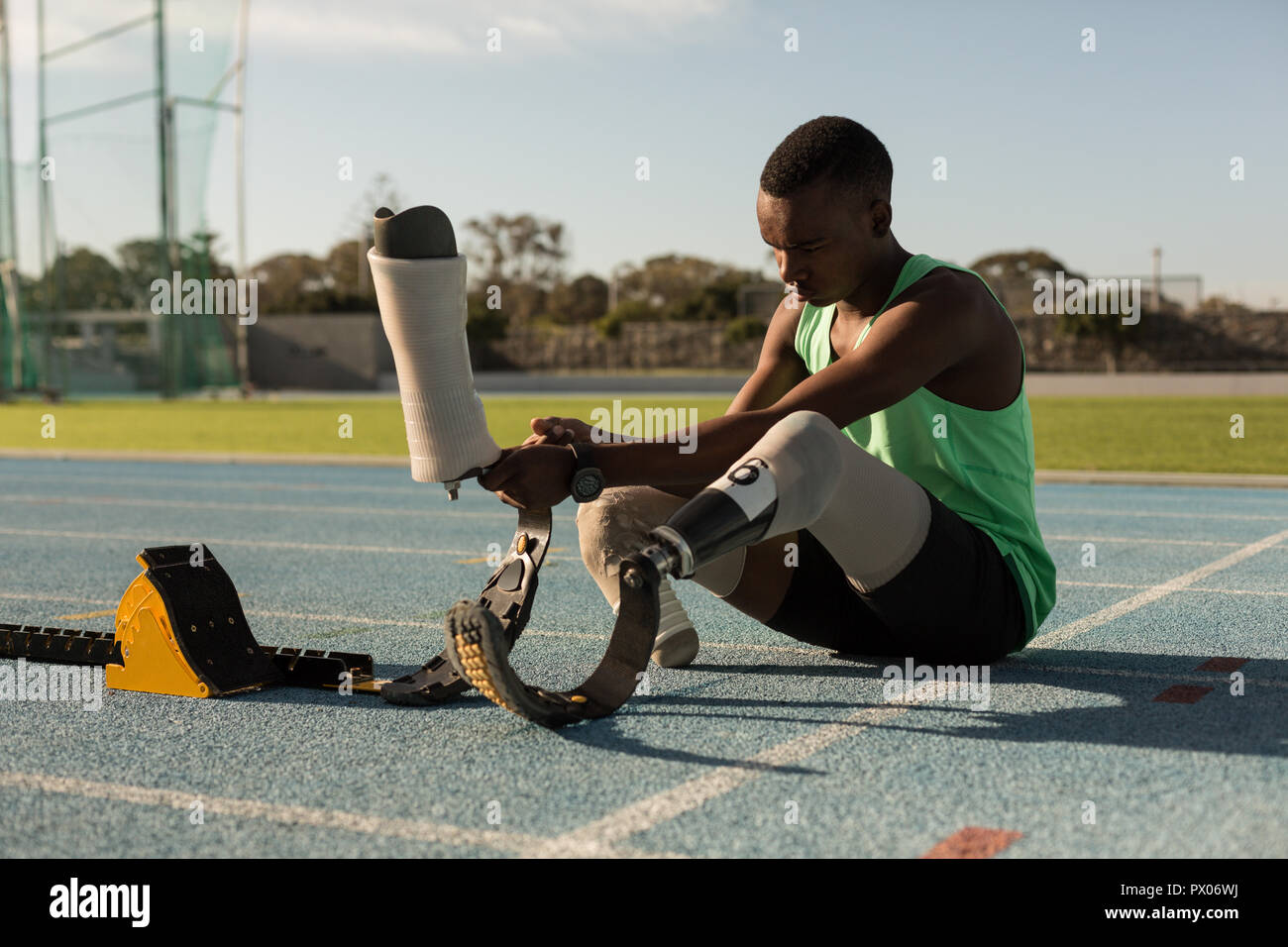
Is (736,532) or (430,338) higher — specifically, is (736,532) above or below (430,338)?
below

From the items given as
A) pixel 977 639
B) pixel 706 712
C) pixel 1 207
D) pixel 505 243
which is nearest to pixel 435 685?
pixel 706 712

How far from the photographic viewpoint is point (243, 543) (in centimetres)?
805

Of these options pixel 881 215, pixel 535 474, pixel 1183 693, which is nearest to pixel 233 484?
pixel 535 474

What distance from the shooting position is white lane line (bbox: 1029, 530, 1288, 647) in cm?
473

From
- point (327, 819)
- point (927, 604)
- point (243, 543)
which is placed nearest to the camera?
point (327, 819)

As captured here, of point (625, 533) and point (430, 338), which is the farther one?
point (625, 533)

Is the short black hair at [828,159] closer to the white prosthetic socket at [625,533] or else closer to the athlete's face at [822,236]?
the athlete's face at [822,236]

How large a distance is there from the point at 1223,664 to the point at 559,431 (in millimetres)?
2255

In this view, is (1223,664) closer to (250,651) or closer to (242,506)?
(250,651)

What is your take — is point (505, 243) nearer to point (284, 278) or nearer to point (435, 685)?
point (284, 278)

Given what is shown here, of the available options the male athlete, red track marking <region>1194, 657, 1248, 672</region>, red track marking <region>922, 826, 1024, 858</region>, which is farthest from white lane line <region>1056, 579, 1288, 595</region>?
red track marking <region>922, 826, 1024, 858</region>

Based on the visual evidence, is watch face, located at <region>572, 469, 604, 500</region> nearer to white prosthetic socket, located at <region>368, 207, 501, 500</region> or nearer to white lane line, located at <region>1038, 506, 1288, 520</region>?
white prosthetic socket, located at <region>368, 207, 501, 500</region>

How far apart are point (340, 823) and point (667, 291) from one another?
105908 millimetres

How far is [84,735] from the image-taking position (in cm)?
340
